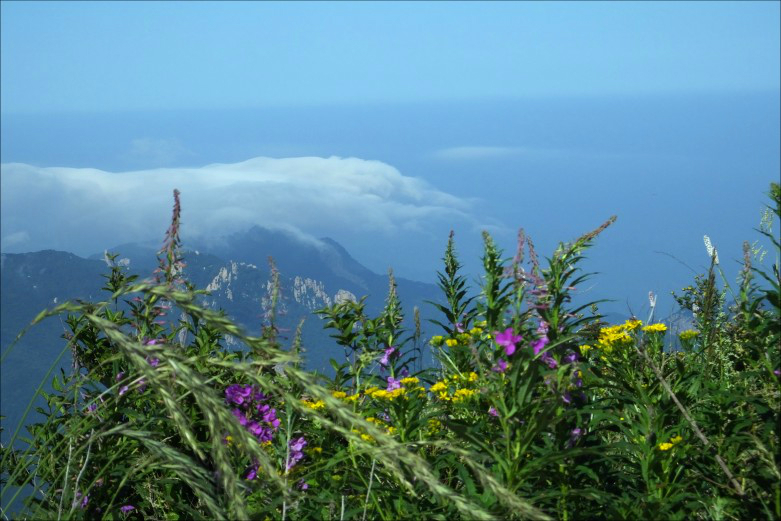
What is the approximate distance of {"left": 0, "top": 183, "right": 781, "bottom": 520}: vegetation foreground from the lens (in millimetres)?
3285

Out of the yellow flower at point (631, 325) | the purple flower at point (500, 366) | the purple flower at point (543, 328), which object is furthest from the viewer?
the yellow flower at point (631, 325)

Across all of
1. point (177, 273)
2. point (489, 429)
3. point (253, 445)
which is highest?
point (177, 273)

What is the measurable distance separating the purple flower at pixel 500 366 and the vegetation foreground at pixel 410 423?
11 millimetres

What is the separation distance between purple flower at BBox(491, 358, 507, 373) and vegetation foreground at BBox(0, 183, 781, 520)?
0.4 inches

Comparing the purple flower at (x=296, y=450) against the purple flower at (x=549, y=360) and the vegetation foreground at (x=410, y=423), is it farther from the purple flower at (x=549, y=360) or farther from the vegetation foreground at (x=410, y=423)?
the purple flower at (x=549, y=360)

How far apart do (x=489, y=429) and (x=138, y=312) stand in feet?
9.27

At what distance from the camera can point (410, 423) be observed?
15.1 ft

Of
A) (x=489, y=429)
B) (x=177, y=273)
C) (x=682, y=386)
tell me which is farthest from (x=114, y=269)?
(x=682, y=386)

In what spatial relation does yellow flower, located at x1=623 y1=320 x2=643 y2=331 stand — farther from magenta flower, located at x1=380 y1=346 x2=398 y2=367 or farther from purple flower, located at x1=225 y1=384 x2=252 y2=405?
purple flower, located at x1=225 y1=384 x2=252 y2=405

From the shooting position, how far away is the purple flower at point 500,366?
3.82 meters

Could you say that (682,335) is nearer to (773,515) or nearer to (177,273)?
(773,515)

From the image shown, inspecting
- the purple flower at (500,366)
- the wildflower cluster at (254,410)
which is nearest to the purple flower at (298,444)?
the wildflower cluster at (254,410)

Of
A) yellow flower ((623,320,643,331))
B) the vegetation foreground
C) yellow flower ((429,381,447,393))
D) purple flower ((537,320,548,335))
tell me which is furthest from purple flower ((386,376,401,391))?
yellow flower ((623,320,643,331))

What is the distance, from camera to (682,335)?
6.14 m
